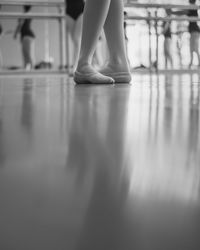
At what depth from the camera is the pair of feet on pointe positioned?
1290 mm

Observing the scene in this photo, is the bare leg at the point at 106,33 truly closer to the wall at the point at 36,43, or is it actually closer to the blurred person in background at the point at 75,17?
the blurred person in background at the point at 75,17

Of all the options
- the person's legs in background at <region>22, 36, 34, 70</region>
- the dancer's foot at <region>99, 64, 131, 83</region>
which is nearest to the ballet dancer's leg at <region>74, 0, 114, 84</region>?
the dancer's foot at <region>99, 64, 131, 83</region>

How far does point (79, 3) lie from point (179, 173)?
2425 millimetres

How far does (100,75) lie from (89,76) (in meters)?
0.04

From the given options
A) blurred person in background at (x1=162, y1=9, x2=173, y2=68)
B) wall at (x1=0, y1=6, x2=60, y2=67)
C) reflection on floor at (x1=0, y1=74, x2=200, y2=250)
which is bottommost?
reflection on floor at (x1=0, y1=74, x2=200, y2=250)

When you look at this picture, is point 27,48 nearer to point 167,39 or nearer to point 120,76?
point 167,39

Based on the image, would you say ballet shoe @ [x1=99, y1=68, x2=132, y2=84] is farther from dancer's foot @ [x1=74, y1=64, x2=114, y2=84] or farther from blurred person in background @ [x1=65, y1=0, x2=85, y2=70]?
blurred person in background @ [x1=65, y1=0, x2=85, y2=70]

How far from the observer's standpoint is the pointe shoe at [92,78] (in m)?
1.28

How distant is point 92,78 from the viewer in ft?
4.27

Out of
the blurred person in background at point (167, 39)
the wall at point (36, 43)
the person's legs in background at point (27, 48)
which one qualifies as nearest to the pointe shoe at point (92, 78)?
the person's legs in background at point (27, 48)

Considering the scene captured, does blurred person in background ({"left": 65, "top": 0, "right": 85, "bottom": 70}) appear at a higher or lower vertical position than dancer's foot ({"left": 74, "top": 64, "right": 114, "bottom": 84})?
higher

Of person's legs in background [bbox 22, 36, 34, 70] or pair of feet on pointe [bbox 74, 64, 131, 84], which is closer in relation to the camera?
pair of feet on pointe [bbox 74, 64, 131, 84]

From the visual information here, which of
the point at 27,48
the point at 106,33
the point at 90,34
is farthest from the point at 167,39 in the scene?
the point at 90,34

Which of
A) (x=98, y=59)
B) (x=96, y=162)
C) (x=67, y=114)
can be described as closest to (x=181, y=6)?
(x=98, y=59)
